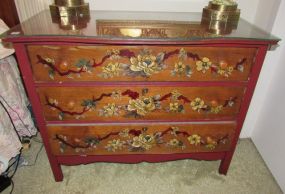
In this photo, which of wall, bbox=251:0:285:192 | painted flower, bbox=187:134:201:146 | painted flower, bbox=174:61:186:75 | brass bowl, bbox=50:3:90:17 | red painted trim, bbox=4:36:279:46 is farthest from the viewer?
wall, bbox=251:0:285:192

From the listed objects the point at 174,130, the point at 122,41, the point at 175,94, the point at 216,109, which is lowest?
the point at 174,130

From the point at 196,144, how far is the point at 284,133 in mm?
590

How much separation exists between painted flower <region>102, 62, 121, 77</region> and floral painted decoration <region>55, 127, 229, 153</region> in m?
0.35

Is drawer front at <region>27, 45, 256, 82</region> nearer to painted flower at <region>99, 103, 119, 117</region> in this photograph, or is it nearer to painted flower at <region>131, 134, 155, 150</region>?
painted flower at <region>99, 103, 119, 117</region>

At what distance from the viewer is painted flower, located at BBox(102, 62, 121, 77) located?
1.08 m

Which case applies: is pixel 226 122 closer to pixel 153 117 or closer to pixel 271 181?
pixel 153 117

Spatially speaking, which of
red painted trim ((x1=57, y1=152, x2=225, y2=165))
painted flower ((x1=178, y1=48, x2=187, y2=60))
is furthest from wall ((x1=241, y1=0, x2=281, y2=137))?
painted flower ((x1=178, y1=48, x2=187, y2=60))

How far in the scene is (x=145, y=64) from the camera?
1086 millimetres

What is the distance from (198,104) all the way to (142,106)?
1.02 feet

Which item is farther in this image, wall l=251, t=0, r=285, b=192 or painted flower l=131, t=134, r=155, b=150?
wall l=251, t=0, r=285, b=192

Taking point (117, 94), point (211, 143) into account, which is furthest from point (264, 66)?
point (117, 94)

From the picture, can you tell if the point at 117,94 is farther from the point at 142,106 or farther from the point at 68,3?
the point at 68,3

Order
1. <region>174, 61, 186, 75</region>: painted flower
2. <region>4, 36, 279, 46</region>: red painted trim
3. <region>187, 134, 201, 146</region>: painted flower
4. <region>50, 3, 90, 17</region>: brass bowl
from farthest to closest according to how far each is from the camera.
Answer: <region>187, 134, 201, 146</region>: painted flower → <region>50, 3, 90, 17</region>: brass bowl → <region>174, 61, 186, 75</region>: painted flower → <region>4, 36, 279, 46</region>: red painted trim

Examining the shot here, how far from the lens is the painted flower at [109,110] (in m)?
1.19
